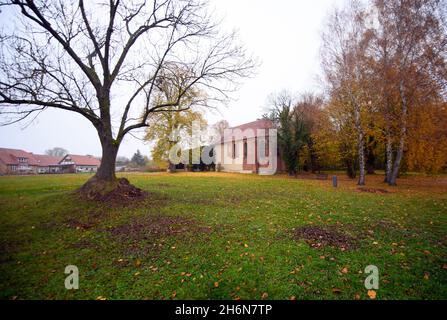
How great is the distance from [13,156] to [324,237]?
81.0 m

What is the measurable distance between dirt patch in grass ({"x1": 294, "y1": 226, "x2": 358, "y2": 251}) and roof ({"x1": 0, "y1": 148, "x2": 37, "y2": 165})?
254 feet

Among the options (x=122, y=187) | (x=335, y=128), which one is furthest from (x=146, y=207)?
(x=335, y=128)

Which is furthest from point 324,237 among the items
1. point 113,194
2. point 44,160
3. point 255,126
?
point 44,160

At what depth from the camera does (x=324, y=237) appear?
5199 millimetres

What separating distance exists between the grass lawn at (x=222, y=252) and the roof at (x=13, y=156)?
68.7 meters

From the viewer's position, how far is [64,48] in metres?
8.50

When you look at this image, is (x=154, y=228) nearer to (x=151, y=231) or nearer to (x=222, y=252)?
(x=151, y=231)

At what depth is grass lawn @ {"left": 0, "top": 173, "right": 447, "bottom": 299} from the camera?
3.27 m

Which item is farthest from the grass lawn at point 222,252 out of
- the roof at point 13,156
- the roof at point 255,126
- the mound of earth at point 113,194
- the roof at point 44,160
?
the roof at point 44,160

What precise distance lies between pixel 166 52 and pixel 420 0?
18.0m

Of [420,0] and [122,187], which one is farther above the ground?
[420,0]

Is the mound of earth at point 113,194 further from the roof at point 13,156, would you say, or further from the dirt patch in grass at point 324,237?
the roof at point 13,156

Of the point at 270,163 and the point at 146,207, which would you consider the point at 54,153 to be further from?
the point at 146,207

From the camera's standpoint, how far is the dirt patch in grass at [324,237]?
4.74 m
